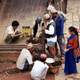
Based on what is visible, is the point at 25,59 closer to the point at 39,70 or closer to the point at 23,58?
the point at 23,58

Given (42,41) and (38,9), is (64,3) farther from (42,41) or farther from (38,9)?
(42,41)

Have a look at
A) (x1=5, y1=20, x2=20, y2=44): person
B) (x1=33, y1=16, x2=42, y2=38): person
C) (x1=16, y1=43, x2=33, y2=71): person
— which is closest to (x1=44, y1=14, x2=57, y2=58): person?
(x1=16, y1=43, x2=33, y2=71): person

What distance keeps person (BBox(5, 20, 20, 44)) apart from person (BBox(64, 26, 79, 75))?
8.88ft

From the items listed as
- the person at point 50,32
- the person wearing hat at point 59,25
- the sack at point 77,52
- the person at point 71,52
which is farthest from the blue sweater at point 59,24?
the sack at point 77,52

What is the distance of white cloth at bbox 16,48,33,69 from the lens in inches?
551

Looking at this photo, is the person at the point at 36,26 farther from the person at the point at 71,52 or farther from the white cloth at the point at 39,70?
the white cloth at the point at 39,70

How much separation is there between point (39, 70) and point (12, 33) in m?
2.75

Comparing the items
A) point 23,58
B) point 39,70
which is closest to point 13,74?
point 23,58

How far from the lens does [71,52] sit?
45.2 feet

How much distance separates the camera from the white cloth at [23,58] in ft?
45.9

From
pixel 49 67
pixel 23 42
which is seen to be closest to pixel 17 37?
pixel 23 42

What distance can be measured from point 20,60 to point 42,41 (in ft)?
4.08

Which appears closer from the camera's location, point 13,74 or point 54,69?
point 54,69

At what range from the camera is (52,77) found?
544 inches
